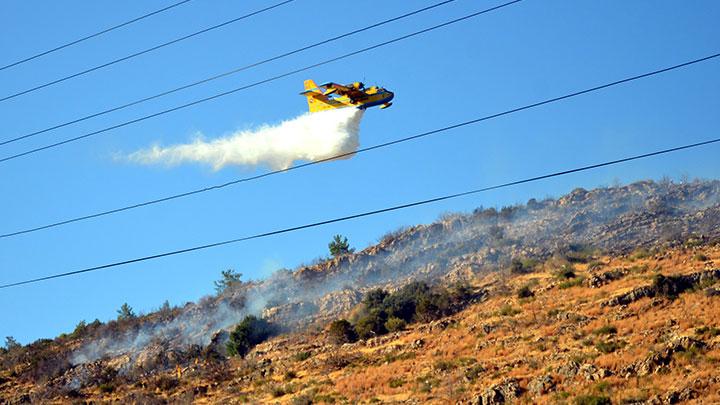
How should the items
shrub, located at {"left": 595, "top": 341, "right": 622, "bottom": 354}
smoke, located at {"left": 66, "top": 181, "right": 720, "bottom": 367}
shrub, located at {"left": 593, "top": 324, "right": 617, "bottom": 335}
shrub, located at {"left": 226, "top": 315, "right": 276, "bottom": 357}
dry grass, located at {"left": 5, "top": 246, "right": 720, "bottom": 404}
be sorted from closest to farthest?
dry grass, located at {"left": 5, "top": 246, "right": 720, "bottom": 404}, shrub, located at {"left": 595, "top": 341, "right": 622, "bottom": 354}, shrub, located at {"left": 593, "top": 324, "right": 617, "bottom": 335}, shrub, located at {"left": 226, "top": 315, "right": 276, "bottom": 357}, smoke, located at {"left": 66, "top": 181, "right": 720, "bottom": 367}

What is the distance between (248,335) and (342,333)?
32.7 ft

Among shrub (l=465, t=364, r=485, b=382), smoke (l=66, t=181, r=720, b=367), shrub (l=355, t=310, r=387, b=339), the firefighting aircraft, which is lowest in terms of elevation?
shrub (l=465, t=364, r=485, b=382)

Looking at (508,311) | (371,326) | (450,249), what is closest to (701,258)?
(508,311)

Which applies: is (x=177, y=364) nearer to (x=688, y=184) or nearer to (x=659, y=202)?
(x=659, y=202)

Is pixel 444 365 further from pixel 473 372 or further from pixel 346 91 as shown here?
pixel 346 91

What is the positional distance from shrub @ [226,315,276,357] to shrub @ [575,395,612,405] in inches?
1343

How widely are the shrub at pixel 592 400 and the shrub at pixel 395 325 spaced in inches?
956

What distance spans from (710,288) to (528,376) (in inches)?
571

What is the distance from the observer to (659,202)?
85.0 meters

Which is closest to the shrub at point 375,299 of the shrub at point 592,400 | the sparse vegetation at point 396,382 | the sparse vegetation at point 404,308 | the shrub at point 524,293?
the sparse vegetation at point 404,308

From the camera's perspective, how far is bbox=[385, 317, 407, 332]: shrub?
217ft

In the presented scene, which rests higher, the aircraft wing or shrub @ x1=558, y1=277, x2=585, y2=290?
the aircraft wing

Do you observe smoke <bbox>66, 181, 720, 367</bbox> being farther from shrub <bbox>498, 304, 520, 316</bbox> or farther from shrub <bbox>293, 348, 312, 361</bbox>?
shrub <bbox>498, 304, 520, 316</bbox>

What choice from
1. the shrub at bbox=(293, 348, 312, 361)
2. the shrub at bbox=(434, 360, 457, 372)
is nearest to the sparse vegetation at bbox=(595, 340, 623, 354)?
the shrub at bbox=(434, 360, 457, 372)
